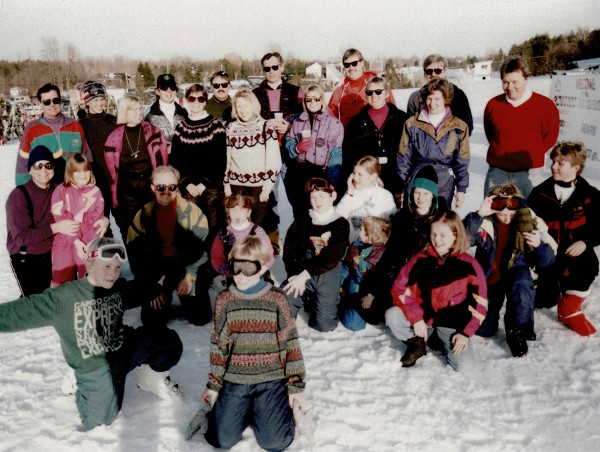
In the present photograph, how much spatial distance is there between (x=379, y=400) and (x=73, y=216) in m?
3.05

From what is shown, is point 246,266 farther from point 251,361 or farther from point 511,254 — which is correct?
point 511,254

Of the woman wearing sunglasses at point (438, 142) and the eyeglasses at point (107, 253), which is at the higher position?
the woman wearing sunglasses at point (438, 142)

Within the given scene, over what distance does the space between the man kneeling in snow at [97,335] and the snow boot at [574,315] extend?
3340 millimetres

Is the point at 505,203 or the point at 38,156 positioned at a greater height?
the point at 38,156

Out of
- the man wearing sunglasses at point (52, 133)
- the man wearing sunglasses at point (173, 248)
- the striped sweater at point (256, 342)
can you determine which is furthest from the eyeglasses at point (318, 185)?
the man wearing sunglasses at point (52, 133)

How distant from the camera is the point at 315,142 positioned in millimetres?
5211

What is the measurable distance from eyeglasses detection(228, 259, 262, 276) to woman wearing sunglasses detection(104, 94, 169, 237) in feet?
8.36

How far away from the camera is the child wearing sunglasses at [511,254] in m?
3.89

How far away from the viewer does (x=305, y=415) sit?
3.05m

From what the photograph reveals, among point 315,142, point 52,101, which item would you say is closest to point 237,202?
point 315,142

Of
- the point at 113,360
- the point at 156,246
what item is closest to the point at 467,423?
the point at 113,360

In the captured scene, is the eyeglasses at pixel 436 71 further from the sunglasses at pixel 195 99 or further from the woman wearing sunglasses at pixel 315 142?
the sunglasses at pixel 195 99

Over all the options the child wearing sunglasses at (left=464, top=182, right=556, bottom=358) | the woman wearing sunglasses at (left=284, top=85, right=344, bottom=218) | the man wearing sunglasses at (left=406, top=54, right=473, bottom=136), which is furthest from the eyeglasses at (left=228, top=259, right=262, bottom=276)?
the man wearing sunglasses at (left=406, top=54, right=473, bottom=136)

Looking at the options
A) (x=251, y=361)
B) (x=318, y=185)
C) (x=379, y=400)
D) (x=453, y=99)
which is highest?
(x=453, y=99)
